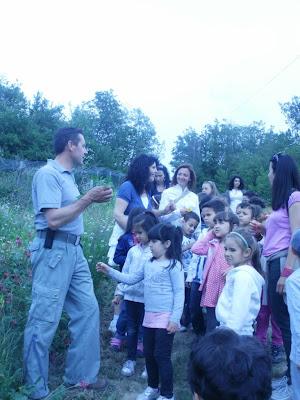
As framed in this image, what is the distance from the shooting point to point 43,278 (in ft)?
10.8

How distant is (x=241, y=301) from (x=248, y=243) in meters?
0.53

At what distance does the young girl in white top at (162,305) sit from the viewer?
3.41 meters

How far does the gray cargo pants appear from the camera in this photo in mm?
3260

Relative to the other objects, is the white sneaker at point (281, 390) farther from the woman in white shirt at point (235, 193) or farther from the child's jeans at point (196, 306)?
the woman in white shirt at point (235, 193)

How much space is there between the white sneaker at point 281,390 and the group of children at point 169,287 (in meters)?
0.49

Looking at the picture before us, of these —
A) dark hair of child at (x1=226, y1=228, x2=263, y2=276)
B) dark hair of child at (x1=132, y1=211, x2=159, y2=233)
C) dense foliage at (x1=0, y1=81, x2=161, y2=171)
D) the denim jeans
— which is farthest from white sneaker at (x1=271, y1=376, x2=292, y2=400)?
dense foliage at (x1=0, y1=81, x2=161, y2=171)

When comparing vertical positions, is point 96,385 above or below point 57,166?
below

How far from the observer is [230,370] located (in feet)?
4.53

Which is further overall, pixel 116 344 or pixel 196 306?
pixel 196 306

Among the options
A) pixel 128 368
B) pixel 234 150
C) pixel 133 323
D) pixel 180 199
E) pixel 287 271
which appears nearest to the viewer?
pixel 287 271

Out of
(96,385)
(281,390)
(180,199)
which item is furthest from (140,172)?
(281,390)

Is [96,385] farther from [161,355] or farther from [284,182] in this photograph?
[284,182]

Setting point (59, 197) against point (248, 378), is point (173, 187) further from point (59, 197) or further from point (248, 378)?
point (248, 378)

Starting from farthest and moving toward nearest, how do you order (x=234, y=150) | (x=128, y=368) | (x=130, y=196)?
(x=234, y=150) → (x=130, y=196) → (x=128, y=368)
